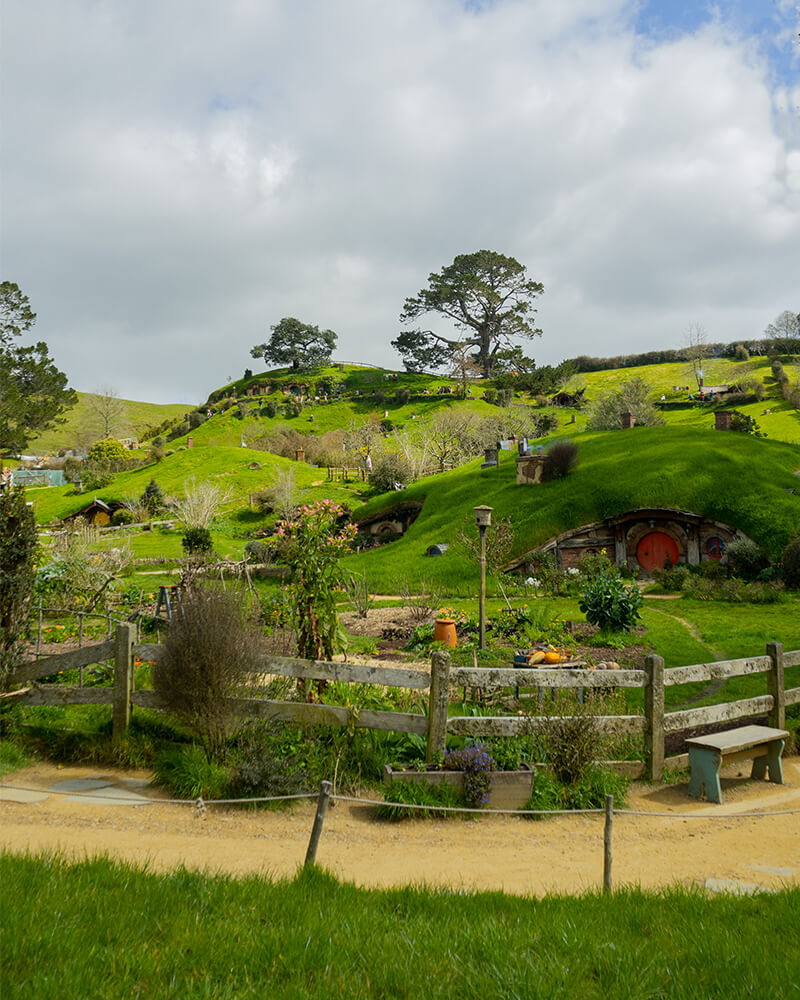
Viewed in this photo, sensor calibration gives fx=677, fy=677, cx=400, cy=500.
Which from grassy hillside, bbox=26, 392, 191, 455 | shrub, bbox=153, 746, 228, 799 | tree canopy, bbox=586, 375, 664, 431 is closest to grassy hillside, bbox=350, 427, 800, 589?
shrub, bbox=153, 746, 228, 799

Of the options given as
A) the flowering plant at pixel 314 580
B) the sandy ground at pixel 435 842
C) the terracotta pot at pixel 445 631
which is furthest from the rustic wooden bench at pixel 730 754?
the terracotta pot at pixel 445 631

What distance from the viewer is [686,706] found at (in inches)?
476

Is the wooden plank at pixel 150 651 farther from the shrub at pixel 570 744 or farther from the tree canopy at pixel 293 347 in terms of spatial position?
the tree canopy at pixel 293 347

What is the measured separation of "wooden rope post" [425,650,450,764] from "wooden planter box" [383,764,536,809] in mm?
276

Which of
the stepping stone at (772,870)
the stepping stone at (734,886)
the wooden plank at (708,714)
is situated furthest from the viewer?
the wooden plank at (708,714)

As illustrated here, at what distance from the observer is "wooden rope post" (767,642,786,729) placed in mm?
9664

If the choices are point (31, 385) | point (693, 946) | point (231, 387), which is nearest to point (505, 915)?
point (693, 946)

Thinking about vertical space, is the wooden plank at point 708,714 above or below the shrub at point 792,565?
below

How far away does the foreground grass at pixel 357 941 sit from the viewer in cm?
353

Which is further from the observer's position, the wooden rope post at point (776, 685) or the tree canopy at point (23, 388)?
the tree canopy at point (23, 388)

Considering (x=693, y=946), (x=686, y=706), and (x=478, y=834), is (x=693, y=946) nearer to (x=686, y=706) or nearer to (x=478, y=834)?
(x=478, y=834)

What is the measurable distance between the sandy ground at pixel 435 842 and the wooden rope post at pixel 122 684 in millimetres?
→ 720

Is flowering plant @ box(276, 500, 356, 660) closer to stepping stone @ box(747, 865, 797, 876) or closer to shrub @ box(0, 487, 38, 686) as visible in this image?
shrub @ box(0, 487, 38, 686)

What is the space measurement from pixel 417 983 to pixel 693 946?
5.77ft
